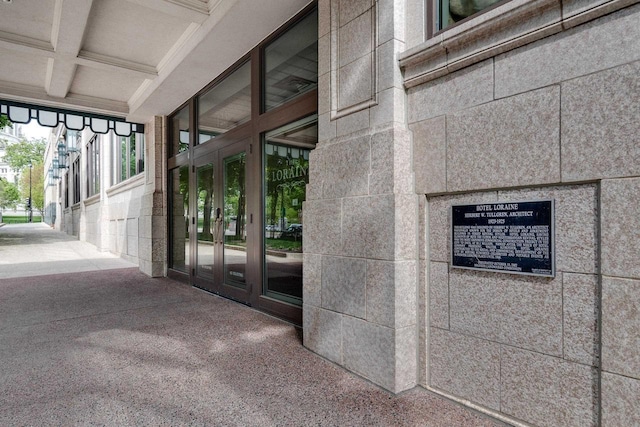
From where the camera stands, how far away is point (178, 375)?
11.5 feet

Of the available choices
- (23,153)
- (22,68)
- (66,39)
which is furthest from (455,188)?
(23,153)

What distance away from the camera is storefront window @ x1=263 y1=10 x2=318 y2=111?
199 inches

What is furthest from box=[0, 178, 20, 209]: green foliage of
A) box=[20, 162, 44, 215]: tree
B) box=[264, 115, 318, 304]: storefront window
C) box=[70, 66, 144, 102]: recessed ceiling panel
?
box=[264, 115, 318, 304]: storefront window

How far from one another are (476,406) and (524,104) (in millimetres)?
2235

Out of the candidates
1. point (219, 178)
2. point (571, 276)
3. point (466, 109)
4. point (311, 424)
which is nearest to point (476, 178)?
point (466, 109)

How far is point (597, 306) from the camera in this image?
2.27 meters

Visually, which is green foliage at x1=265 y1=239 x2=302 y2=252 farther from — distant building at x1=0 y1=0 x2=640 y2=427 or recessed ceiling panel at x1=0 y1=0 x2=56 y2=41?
recessed ceiling panel at x1=0 y1=0 x2=56 y2=41

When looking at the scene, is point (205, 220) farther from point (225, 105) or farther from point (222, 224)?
point (225, 105)

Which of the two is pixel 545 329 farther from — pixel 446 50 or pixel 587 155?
pixel 446 50

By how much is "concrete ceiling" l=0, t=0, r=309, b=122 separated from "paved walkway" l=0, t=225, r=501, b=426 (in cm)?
416

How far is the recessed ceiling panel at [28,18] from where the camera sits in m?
5.31

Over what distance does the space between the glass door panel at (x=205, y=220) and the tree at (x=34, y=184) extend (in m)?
80.0

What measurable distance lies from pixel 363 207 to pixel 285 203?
2243 millimetres

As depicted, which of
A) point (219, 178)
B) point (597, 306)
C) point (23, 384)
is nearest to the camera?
point (597, 306)
